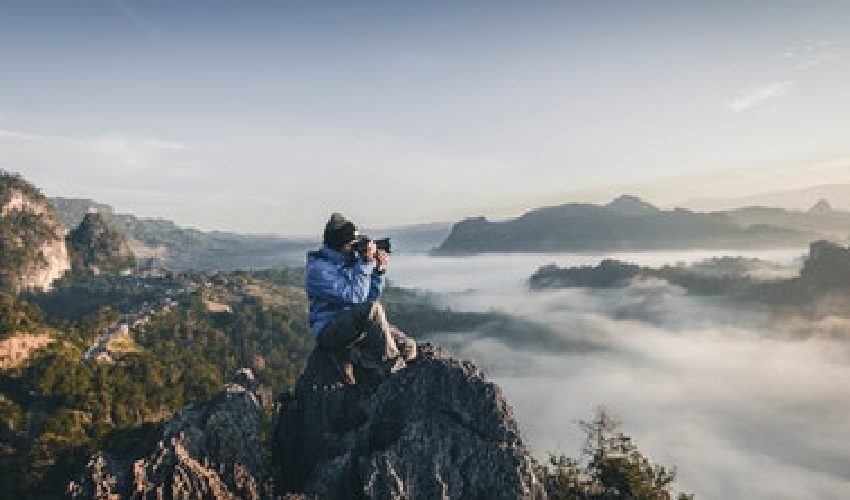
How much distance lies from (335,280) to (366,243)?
1.89 meters

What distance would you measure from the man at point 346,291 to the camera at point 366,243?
6 centimetres

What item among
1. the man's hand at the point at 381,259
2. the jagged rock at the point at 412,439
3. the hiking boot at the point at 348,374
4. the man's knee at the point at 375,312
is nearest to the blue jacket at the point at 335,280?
the man's hand at the point at 381,259

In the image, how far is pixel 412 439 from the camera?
973 inches

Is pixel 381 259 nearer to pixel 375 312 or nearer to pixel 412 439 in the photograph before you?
pixel 375 312

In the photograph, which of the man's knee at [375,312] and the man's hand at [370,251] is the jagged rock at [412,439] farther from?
the man's hand at [370,251]

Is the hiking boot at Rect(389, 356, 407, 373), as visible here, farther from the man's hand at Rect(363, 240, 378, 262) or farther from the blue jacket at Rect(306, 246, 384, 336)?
the man's hand at Rect(363, 240, 378, 262)

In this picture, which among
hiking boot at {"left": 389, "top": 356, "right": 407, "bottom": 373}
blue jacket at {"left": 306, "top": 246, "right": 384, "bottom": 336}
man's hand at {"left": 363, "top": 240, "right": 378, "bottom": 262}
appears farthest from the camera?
hiking boot at {"left": 389, "top": 356, "right": 407, "bottom": 373}

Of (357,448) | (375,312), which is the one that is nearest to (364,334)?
(375,312)

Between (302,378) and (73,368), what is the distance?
11823cm

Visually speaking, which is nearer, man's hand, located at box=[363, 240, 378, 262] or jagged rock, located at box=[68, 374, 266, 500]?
jagged rock, located at box=[68, 374, 266, 500]

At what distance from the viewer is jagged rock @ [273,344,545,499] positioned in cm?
2395

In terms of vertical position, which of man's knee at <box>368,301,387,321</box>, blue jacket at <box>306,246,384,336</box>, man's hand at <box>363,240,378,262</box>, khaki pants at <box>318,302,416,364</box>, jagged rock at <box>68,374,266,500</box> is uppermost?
man's hand at <box>363,240,378,262</box>

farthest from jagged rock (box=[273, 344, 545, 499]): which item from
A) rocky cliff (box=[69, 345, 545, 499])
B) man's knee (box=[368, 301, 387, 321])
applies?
man's knee (box=[368, 301, 387, 321])

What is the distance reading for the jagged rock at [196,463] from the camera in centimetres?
2500
